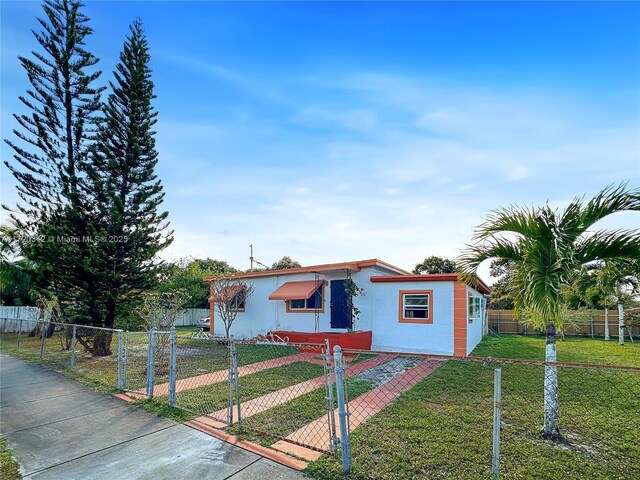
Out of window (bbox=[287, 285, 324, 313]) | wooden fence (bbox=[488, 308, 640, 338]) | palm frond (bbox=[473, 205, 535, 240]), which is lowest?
wooden fence (bbox=[488, 308, 640, 338])

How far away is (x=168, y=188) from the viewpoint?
14.3 meters

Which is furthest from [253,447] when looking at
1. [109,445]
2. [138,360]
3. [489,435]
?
[138,360]

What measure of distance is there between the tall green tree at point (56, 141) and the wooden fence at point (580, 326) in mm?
19451

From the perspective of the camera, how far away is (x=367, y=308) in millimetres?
13234

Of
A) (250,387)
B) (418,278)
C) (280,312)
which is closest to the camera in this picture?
(250,387)

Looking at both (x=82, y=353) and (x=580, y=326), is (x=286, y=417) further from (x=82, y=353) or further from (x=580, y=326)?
(x=580, y=326)

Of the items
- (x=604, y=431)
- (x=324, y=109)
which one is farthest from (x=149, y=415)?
(x=324, y=109)

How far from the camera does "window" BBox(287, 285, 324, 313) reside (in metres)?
14.3

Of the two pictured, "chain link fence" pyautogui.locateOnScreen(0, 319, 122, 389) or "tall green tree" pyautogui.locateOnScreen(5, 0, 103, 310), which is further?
"tall green tree" pyautogui.locateOnScreen(5, 0, 103, 310)

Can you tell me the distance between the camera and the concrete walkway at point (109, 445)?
373cm

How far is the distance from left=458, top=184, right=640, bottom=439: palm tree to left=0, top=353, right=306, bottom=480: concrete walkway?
3.62 m

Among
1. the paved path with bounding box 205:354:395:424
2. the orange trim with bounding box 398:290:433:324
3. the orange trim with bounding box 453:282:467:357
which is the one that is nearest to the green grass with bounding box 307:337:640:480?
the paved path with bounding box 205:354:395:424

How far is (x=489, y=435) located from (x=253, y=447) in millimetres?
3076

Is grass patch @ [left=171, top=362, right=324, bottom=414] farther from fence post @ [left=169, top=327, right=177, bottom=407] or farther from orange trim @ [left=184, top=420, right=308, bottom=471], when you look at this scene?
orange trim @ [left=184, top=420, right=308, bottom=471]
